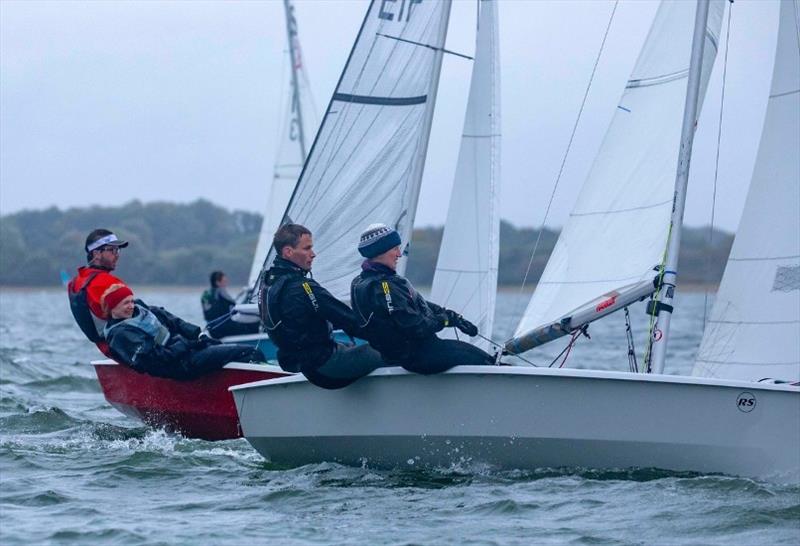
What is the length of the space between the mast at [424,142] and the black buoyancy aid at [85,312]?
2.53 metres

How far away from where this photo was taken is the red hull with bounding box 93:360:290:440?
9.02 metres

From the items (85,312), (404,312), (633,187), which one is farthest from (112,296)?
(633,187)

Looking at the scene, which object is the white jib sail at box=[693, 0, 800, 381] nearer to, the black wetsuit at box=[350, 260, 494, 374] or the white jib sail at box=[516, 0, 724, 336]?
the white jib sail at box=[516, 0, 724, 336]

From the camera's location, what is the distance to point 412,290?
7.20 meters

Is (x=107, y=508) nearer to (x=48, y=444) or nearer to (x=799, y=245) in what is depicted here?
(x=48, y=444)

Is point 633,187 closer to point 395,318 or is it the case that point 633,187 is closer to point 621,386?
point 621,386

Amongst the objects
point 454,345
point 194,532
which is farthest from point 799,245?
point 194,532

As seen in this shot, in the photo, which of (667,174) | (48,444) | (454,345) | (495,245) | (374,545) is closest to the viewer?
(374,545)

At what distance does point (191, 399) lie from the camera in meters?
9.23

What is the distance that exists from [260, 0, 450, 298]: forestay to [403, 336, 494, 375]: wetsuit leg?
3.33m

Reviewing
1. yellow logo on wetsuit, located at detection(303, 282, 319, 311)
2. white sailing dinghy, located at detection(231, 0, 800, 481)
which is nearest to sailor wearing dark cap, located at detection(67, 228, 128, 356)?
white sailing dinghy, located at detection(231, 0, 800, 481)

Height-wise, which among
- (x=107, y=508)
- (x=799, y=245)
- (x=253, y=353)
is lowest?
(x=107, y=508)

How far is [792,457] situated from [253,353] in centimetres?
371

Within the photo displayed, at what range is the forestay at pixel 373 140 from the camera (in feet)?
34.7
